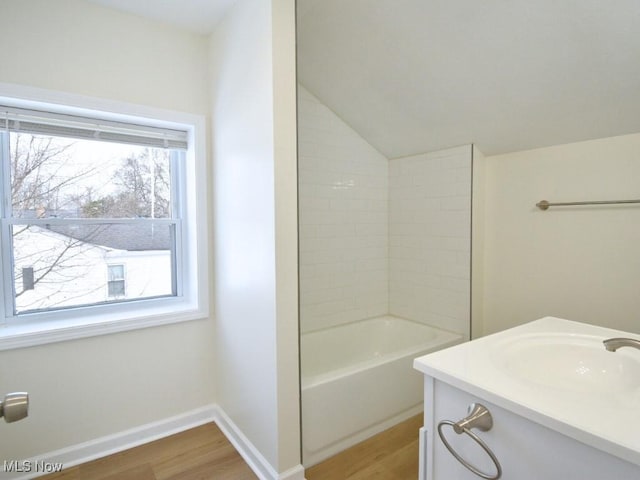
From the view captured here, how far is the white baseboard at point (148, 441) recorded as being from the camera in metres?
1.73

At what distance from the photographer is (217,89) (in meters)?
2.11

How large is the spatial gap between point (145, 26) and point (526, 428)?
2.58m

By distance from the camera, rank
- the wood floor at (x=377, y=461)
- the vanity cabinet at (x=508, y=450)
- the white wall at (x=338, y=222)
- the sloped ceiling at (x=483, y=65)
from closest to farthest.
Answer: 1. the vanity cabinet at (x=508, y=450)
2. the sloped ceiling at (x=483, y=65)
3. the wood floor at (x=377, y=461)
4. the white wall at (x=338, y=222)

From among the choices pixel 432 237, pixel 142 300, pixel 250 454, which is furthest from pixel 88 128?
pixel 432 237

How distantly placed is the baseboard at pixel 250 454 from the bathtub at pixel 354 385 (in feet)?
0.45

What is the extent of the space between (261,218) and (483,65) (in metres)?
1.46

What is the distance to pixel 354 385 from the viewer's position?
198cm

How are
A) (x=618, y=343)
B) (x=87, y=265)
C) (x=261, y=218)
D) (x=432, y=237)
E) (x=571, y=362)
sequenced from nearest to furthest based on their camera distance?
(x=618, y=343) < (x=571, y=362) < (x=261, y=218) < (x=87, y=265) < (x=432, y=237)

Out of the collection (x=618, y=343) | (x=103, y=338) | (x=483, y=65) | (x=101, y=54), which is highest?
(x=101, y=54)

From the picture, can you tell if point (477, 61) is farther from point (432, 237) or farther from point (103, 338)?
point (103, 338)

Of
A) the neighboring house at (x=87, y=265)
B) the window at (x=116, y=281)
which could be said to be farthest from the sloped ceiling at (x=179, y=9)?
the window at (x=116, y=281)

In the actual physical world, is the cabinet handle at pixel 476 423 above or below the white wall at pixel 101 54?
below

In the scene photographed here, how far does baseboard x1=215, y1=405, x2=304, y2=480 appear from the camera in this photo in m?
1.67

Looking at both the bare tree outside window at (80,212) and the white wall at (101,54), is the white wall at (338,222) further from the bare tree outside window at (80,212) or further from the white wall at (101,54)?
the bare tree outside window at (80,212)
